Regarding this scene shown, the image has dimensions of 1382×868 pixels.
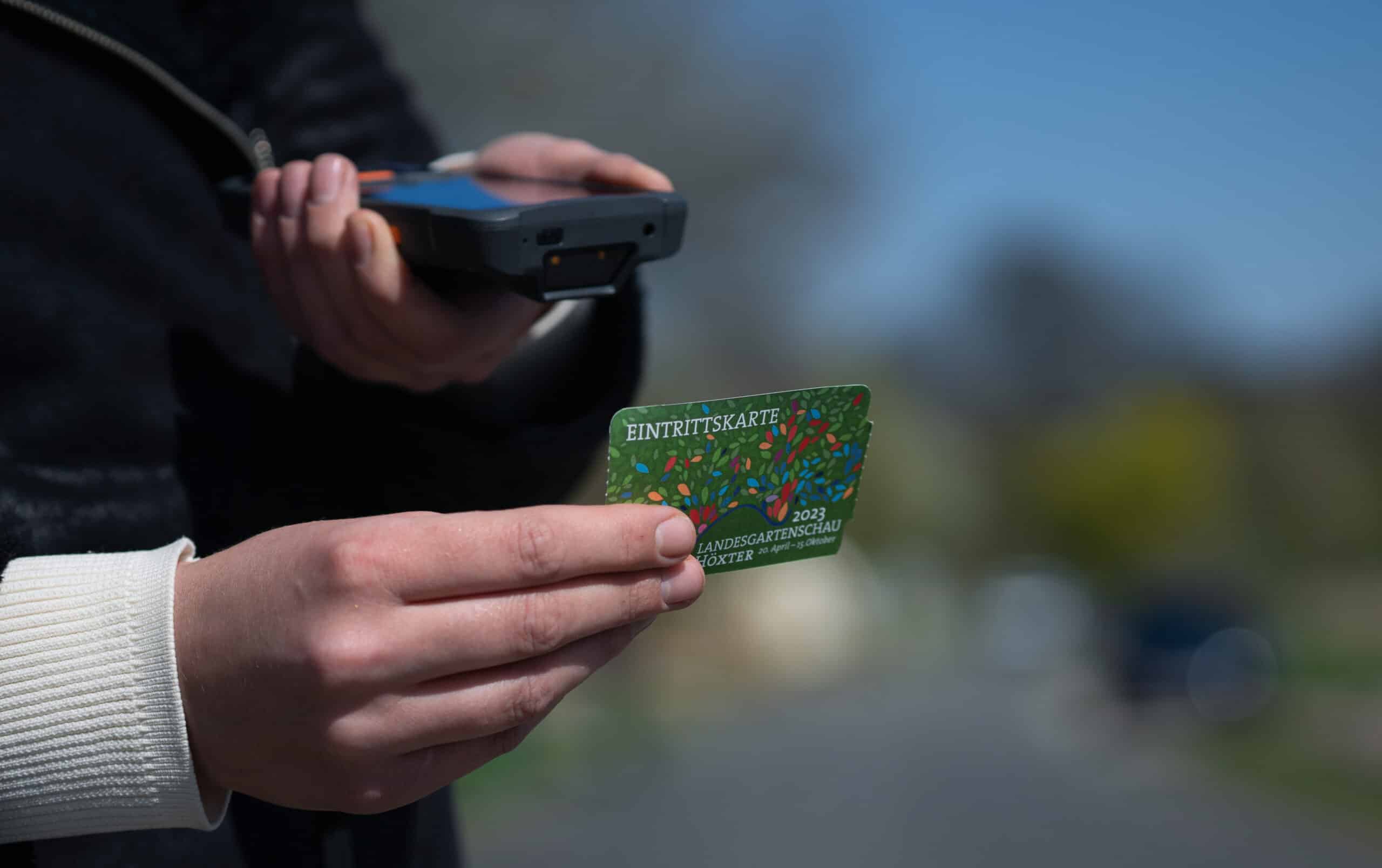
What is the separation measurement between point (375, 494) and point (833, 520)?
1.63 feet

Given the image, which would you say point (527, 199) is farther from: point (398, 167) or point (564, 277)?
point (398, 167)

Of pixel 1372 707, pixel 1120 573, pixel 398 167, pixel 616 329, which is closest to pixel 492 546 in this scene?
pixel 616 329

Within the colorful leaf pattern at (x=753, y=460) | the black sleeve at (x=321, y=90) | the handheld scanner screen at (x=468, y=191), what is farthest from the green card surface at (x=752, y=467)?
the black sleeve at (x=321, y=90)

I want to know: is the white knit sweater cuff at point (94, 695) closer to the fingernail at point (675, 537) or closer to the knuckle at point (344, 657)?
the knuckle at point (344, 657)

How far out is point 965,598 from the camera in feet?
80.8

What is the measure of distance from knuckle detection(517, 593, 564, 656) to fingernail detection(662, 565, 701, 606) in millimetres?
83

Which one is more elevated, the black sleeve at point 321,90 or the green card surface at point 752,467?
the black sleeve at point 321,90

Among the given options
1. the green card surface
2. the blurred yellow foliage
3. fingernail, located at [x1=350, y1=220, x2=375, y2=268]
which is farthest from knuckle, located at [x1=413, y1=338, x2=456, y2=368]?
the blurred yellow foliage

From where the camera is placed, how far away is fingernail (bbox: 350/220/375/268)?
3.06 ft

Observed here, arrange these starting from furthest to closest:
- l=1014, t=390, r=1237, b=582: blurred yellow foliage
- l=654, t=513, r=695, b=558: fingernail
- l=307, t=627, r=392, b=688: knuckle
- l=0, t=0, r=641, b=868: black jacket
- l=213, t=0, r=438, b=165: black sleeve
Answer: l=1014, t=390, r=1237, b=582: blurred yellow foliage
l=213, t=0, r=438, b=165: black sleeve
l=0, t=0, r=641, b=868: black jacket
l=654, t=513, r=695, b=558: fingernail
l=307, t=627, r=392, b=688: knuckle

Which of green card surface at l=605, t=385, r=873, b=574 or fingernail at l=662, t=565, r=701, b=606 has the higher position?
green card surface at l=605, t=385, r=873, b=574

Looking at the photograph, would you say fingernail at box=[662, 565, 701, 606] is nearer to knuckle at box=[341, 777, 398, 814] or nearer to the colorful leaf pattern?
the colorful leaf pattern

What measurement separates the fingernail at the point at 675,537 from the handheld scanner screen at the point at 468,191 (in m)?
0.29

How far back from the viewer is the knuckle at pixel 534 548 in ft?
2.11
